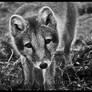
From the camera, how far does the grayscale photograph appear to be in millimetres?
5273

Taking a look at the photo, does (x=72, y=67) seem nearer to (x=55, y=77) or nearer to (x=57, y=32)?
(x=55, y=77)

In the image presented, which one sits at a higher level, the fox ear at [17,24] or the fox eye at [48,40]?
the fox ear at [17,24]

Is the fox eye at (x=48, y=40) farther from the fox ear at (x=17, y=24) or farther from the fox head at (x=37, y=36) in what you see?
the fox ear at (x=17, y=24)

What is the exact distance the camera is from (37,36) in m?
5.21

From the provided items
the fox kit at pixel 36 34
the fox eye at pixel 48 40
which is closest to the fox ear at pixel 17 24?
the fox kit at pixel 36 34

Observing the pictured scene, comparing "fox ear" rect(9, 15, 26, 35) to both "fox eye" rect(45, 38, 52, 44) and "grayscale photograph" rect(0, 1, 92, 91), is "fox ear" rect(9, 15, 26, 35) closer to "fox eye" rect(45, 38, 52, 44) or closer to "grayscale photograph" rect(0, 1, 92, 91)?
"grayscale photograph" rect(0, 1, 92, 91)

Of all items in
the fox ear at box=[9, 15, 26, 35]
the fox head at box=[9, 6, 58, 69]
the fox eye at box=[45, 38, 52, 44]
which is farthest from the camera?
the fox ear at box=[9, 15, 26, 35]

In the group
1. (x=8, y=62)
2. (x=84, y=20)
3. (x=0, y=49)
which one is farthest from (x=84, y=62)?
(x=84, y=20)

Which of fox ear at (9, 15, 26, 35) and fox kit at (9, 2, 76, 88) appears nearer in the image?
fox kit at (9, 2, 76, 88)

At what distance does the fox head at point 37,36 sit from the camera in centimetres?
513

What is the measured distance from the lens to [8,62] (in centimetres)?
632

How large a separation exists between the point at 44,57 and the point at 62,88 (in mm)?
999

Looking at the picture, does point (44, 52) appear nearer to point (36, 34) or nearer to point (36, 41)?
point (36, 41)

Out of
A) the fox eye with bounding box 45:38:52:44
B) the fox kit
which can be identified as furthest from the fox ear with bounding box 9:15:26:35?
the fox eye with bounding box 45:38:52:44
